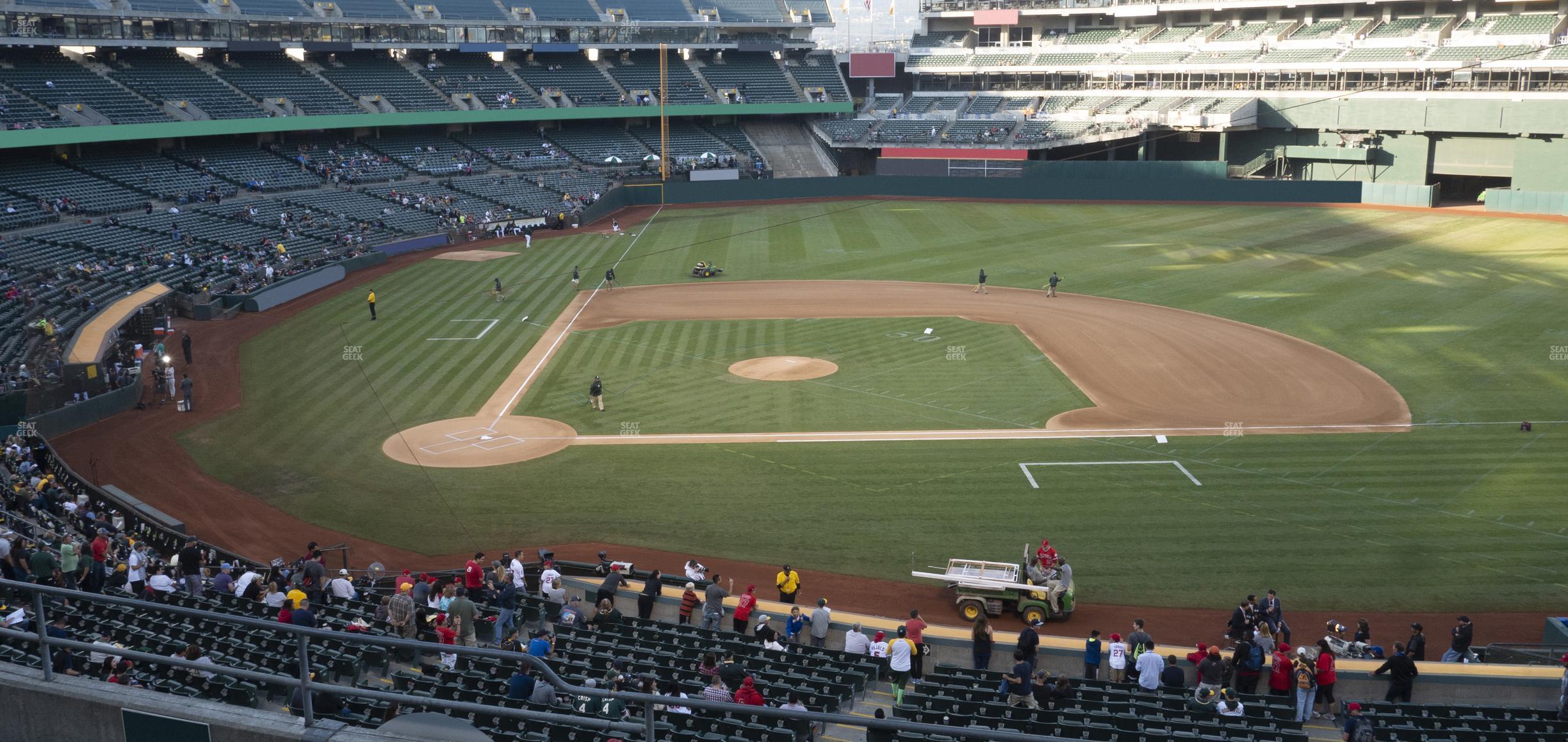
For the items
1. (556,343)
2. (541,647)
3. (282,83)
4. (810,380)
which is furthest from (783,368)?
(282,83)

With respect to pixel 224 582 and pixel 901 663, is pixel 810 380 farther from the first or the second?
pixel 901 663

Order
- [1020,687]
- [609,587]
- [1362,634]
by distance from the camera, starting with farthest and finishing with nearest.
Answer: [609,587], [1362,634], [1020,687]

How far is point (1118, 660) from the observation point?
1730cm

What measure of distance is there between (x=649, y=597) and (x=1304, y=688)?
10451 mm

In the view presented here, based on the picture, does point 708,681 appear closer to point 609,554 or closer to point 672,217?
point 609,554

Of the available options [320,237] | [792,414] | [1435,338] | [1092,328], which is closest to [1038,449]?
[792,414]

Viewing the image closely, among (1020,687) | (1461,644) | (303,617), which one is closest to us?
(303,617)

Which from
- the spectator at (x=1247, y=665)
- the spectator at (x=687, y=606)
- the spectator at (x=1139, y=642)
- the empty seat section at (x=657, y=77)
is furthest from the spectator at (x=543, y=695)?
the empty seat section at (x=657, y=77)

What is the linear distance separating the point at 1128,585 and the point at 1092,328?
75.0 ft

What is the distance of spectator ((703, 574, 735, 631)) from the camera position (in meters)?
19.5

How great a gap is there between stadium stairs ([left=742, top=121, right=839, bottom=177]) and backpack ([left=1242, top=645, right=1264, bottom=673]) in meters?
73.4

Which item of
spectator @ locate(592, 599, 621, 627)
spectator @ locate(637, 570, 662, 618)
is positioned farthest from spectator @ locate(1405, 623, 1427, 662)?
spectator @ locate(592, 599, 621, 627)

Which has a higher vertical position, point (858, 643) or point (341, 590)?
point (341, 590)

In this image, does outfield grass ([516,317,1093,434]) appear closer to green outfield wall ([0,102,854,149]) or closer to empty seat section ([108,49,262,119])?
green outfield wall ([0,102,854,149])
